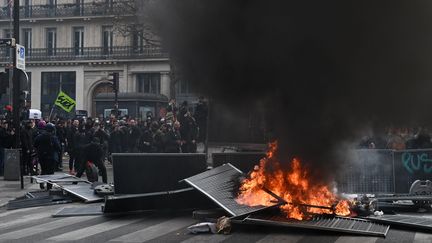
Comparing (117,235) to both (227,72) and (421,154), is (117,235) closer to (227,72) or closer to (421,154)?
(227,72)

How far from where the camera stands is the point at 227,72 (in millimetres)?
7074

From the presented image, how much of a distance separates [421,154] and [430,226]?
122 inches

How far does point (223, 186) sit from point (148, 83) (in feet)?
102

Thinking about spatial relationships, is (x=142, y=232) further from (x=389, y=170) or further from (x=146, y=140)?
(x=146, y=140)

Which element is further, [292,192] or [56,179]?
[56,179]

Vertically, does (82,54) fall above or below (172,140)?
above

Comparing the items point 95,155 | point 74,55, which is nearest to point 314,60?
point 95,155

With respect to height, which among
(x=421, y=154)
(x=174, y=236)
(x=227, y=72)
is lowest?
(x=174, y=236)

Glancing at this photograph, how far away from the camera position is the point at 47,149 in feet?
41.0

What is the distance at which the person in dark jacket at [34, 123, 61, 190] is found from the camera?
40.9 ft

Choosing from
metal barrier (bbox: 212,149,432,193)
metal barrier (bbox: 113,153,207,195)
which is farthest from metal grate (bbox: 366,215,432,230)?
metal barrier (bbox: 113,153,207,195)

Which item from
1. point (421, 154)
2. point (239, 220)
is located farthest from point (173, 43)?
point (421, 154)

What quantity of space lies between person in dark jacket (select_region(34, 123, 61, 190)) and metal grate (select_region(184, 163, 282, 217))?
5.36 m

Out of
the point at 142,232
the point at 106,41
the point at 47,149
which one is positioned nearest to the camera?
the point at 142,232
